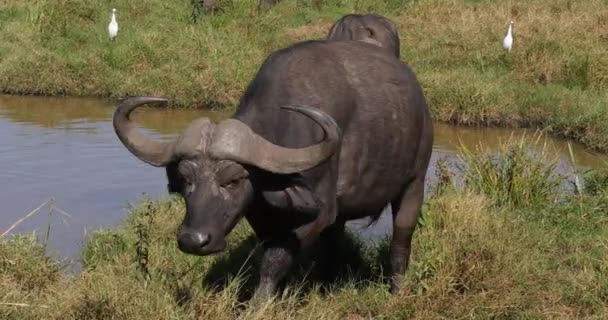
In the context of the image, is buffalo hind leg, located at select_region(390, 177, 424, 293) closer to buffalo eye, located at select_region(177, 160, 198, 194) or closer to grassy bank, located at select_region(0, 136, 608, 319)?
grassy bank, located at select_region(0, 136, 608, 319)

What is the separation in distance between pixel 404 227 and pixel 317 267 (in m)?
0.57

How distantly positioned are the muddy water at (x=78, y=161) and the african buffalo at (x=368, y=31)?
142cm

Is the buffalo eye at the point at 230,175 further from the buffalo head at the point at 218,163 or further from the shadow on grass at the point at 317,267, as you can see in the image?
the shadow on grass at the point at 317,267

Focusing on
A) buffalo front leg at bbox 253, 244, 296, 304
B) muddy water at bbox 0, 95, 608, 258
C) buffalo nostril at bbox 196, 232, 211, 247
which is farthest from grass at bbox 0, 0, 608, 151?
buffalo nostril at bbox 196, 232, 211, 247

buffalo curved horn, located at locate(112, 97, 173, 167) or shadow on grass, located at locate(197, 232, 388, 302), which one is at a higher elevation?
buffalo curved horn, located at locate(112, 97, 173, 167)

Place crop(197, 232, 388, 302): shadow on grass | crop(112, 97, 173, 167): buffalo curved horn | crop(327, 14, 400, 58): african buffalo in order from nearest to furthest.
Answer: crop(112, 97, 173, 167): buffalo curved horn < crop(197, 232, 388, 302): shadow on grass < crop(327, 14, 400, 58): african buffalo

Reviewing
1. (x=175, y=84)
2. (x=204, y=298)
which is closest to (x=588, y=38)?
(x=175, y=84)

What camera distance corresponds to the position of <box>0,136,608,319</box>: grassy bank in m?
4.30

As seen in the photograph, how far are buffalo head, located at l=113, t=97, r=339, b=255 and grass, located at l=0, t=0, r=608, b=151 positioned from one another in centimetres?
Answer: 678

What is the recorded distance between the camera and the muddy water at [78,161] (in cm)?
684

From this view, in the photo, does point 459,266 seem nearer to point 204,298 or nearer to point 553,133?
point 204,298

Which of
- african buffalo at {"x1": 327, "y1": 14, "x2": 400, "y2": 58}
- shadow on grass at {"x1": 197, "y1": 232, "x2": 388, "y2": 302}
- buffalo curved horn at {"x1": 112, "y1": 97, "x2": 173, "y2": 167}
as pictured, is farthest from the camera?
african buffalo at {"x1": 327, "y1": 14, "x2": 400, "y2": 58}

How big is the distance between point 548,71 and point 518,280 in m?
7.93

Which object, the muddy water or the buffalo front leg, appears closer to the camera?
the buffalo front leg
